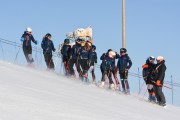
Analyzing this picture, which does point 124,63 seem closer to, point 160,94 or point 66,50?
point 160,94

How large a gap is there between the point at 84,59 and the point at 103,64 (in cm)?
74

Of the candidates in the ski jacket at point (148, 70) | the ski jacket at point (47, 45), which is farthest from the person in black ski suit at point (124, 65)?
the ski jacket at point (47, 45)

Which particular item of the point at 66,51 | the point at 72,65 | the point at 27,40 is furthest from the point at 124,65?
the point at 27,40

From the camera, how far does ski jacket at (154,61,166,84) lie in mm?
14590

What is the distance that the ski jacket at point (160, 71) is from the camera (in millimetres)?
14590

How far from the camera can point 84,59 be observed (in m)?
16.7

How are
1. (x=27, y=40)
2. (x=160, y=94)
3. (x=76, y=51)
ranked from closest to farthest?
(x=160, y=94)
(x=76, y=51)
(x=27, y=40)

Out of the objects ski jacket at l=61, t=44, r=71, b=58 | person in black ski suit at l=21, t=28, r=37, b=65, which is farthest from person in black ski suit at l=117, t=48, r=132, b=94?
person in black ski suit at l=21, t=28, r=37, b=65

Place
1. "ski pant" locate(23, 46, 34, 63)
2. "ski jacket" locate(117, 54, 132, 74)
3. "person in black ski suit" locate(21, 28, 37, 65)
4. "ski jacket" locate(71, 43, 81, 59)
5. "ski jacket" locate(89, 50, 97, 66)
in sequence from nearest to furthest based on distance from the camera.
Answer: "ski jacket" locate(117, 54, 132, 74) < "ski jacket" locate(89, 50, 97, 66) < "ski jacket" locate(71, 43, 81, 59) < "person in black ski suit" locate(21, 28, 37, 65) < "ski pant" locate(23, 46, 34, 63)

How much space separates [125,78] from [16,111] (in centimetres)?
1031

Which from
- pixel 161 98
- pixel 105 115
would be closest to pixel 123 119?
pixel 105 115

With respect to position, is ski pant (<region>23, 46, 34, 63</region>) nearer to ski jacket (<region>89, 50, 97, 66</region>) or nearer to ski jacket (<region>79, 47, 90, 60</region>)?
ski jacket (<region>79, 47, 90, 60</region>)

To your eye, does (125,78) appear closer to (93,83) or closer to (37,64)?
(93,83)

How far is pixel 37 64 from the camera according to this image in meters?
20.3
